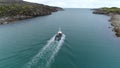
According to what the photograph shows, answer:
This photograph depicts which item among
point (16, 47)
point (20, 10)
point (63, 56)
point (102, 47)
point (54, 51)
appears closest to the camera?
point (63, 56)

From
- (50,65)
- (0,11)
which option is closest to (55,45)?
(50,65)

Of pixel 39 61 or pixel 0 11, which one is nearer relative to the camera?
pixel 39 61

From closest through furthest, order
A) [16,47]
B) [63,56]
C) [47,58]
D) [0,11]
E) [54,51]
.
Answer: [47,58]
[63,56]
[54,51]
[16,47]
[0,11]

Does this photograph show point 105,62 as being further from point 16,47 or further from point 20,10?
point 20,10

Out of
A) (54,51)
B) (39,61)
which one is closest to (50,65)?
(39,61)

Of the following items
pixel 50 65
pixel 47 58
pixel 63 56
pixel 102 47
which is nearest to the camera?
pixel 50 65

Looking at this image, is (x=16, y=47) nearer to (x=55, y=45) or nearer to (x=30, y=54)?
(x=30, y=54)
